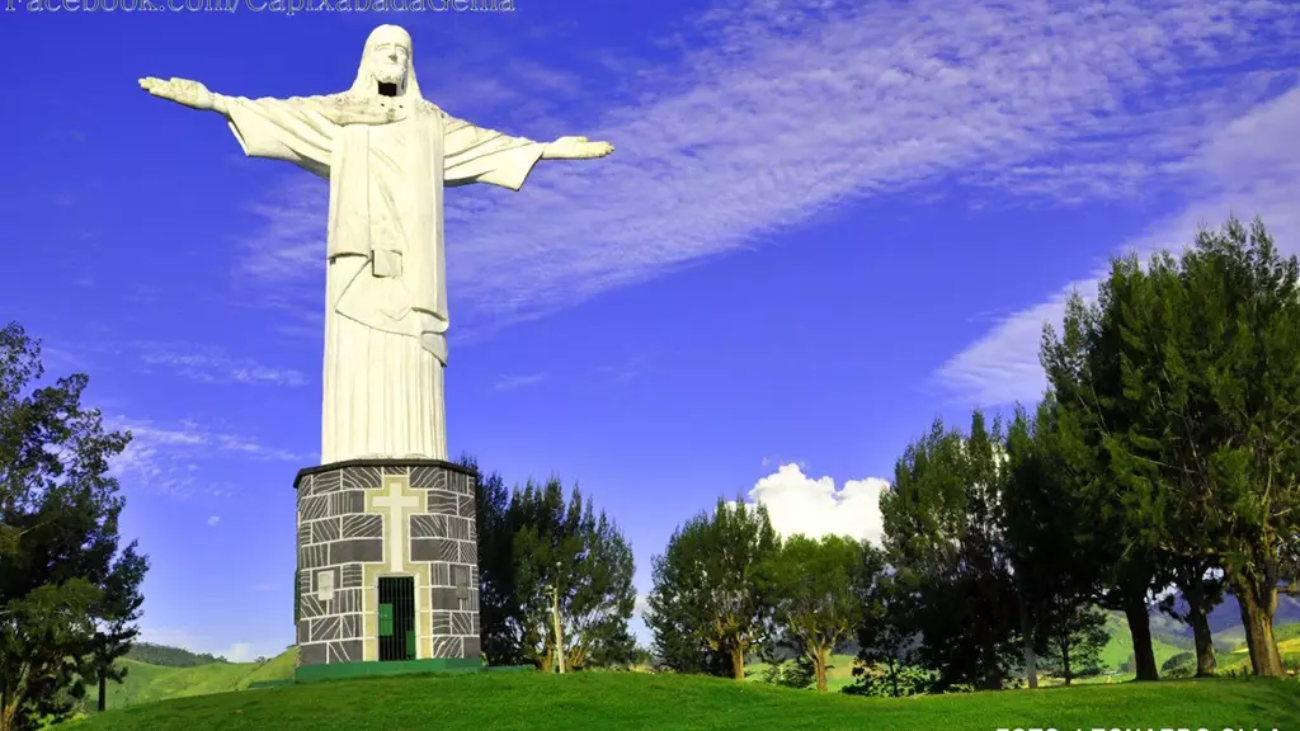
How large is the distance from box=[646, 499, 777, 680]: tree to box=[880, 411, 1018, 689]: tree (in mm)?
6604

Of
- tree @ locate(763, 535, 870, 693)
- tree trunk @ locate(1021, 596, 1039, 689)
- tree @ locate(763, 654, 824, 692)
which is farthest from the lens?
tree @ locate(763, 654, 824, 692)

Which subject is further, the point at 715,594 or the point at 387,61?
the point at 715,594

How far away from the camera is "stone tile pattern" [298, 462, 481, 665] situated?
24.8 metres

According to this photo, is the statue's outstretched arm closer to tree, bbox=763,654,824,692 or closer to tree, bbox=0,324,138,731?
→ tree, bbox=0,324,138,731

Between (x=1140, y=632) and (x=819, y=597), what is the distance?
539 inches

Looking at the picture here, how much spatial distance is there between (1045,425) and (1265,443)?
25.2 feet

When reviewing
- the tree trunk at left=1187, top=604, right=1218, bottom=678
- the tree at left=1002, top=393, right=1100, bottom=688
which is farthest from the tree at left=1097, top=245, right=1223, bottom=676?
the tree trunk at left=1187, top=604, right=1218, bottom=678

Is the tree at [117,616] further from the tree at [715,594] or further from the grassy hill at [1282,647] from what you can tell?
the grassy hill at [1282,647]

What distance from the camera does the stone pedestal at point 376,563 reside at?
24656mm

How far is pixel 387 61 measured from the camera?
28484 mm

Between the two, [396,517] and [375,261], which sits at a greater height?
[375,261]

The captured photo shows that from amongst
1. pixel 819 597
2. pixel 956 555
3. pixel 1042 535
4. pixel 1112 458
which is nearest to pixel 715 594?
pixel 819 597

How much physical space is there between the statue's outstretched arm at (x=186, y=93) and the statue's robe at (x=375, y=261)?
0.32m

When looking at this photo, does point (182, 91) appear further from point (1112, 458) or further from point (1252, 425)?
point (1252, 425)
